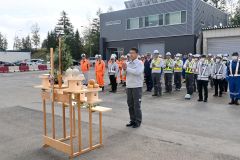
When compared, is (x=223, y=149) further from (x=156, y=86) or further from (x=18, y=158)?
(x=156, y=86)

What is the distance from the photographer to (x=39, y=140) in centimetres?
703

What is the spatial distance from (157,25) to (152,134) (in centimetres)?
3149

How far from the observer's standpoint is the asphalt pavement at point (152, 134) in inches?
235

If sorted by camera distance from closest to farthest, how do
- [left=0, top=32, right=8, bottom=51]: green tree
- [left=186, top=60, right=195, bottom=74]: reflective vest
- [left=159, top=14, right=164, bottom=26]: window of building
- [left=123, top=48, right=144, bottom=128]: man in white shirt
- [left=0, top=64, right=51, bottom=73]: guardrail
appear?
[left=123, top=48, right=144, bottom=128]: man in white shirt → [left=186, top=60, right=195, bottom=74]: reflective vest → [left=0, top=64, right=51, bottom=73]: guardrail → [left=159, top=14, right=164, bottom=26]: window of building → [left=0, top=32, right=8, bottom=51]: green tree

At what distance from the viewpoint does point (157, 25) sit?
37562mm

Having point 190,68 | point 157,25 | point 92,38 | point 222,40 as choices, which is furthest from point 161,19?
point 92,38

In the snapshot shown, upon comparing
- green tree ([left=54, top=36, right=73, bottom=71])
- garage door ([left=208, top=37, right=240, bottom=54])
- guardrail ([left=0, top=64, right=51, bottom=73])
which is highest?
garage door ([left=208, top=37, right=240, bottom=54])

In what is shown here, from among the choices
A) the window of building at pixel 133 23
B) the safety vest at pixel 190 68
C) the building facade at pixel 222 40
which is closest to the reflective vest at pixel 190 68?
the safety vest at pixel 190 68

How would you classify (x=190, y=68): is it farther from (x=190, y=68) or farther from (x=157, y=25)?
(x=157, y=25)

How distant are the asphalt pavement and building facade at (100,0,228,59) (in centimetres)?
2395

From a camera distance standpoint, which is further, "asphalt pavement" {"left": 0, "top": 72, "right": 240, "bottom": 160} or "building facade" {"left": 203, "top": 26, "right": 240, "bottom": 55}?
"building facade" {"left": 203, "top": 26, "right": 240, "bottom": 55}

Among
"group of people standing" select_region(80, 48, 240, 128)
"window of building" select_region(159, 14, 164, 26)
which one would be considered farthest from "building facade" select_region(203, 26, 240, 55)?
"group of people standing" select_region(80, 48, 240, 128)

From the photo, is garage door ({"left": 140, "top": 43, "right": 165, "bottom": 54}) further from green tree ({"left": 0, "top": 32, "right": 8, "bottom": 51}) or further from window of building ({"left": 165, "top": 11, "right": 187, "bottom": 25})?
green tree ({"left": 0, "top": 32, "right": 8, "bottom": 51})

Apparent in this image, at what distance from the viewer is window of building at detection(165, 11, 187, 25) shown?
34625mm
